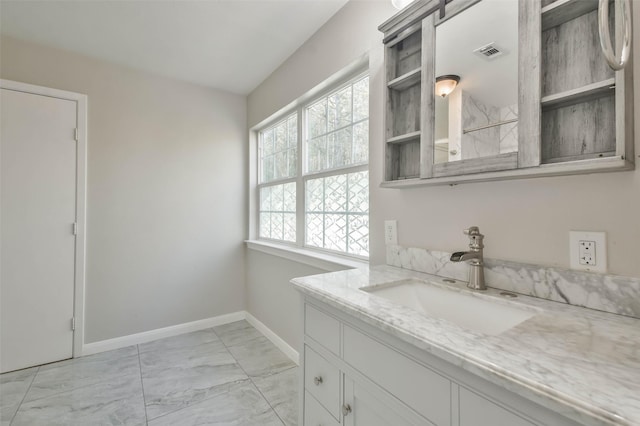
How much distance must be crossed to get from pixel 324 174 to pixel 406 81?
3.30ft

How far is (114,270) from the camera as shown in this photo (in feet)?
8.34

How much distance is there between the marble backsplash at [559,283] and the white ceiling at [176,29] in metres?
1.71

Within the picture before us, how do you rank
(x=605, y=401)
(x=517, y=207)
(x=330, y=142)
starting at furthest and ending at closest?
(x=330, y=142)
(x=517, y=207)
(x=605, y=401)

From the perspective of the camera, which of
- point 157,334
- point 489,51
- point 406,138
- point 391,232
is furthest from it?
point 157,334

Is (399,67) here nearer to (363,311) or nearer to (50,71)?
(363,311)

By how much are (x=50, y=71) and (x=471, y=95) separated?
3031mm

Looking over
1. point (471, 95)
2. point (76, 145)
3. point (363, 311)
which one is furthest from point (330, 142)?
point (76, 145)

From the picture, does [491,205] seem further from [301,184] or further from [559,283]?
[301,184]

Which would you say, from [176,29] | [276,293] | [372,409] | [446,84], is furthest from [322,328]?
[176,29]

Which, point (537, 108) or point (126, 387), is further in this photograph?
point (126, 387)

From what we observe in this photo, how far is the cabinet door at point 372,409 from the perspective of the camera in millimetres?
744

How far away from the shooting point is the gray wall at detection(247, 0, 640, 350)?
824 mm

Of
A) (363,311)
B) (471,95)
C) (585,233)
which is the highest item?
(471,95)

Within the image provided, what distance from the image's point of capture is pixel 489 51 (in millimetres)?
1002
